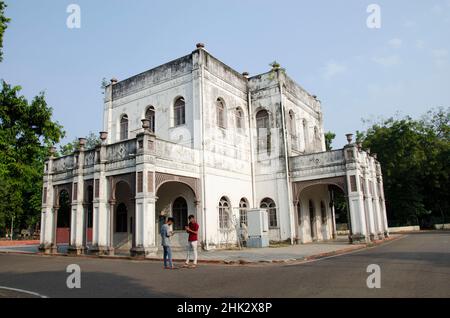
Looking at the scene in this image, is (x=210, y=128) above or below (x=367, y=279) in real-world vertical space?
above

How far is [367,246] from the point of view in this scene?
60.3 ft

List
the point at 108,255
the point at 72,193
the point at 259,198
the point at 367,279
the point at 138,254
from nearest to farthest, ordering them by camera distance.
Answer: the point at 367,279, the point at 138,254, the point at 108,255, the point at 72,193, the point at 259,198

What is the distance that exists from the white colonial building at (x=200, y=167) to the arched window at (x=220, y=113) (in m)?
0.06

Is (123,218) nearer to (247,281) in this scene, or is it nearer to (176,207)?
(176,207)

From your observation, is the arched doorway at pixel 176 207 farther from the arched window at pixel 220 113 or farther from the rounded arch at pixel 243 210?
the arched window at pixel 220 113

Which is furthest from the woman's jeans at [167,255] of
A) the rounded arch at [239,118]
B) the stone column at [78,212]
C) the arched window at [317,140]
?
the arched window at [317,140]

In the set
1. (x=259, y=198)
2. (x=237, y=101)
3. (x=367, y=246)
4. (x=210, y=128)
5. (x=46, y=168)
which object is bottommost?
(x=367, y=246)

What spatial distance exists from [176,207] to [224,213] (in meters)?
2.65

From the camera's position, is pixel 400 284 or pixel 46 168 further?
pixel 46 168

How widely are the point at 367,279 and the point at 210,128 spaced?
12.9 meters

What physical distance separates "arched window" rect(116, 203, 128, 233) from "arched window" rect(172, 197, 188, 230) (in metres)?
2.94

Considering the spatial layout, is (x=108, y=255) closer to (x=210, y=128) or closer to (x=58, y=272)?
(x=58, y=272)

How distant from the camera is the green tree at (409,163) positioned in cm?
3700
